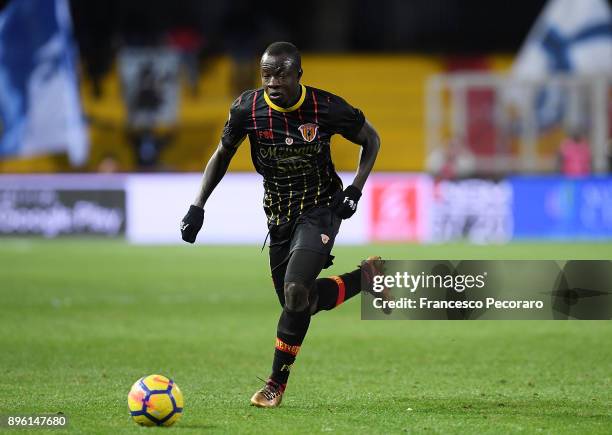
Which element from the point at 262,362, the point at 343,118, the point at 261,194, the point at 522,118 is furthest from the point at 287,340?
the point at 522,118

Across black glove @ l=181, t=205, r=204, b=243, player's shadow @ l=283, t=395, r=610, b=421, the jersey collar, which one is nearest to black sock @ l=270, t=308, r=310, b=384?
player's shadow @ l=283, t=395, r=610, b=421

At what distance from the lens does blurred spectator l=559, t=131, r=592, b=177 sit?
79.2 feet

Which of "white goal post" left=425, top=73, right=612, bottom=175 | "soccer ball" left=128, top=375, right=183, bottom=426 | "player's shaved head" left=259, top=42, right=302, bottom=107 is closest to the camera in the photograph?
"soccer ball" left=128, top=375, right=183, bottom=426

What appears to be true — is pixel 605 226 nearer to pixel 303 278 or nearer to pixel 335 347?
pixel 335 347

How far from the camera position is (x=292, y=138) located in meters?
7.29

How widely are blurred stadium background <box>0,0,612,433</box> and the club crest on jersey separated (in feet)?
5.35

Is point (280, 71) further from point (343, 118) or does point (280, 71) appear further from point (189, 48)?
point (189, 48)

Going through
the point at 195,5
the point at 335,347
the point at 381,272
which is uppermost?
the point at 195,5

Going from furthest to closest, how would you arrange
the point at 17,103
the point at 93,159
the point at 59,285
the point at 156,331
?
the point at 93,159
the point at 17,103
the point at 59,285
the point at 156,331

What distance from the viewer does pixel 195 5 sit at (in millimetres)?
32281

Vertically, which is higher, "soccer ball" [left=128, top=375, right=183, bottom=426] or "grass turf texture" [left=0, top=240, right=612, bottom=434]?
"soccer ball" [left=128, top=375, right=183, bottom=426]

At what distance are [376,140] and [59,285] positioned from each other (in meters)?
8.81

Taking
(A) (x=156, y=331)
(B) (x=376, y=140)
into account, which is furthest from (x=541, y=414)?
(A) (x=156, y=331)

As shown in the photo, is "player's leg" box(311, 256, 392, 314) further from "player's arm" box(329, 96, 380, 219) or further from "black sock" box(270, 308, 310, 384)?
"player's arm" box(329, 96, 380, 219)
